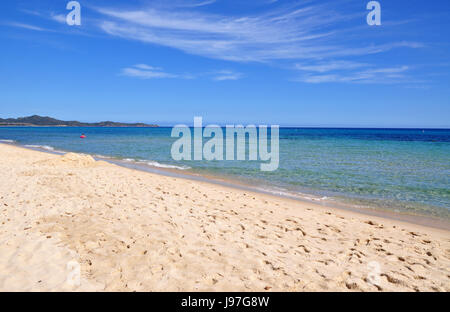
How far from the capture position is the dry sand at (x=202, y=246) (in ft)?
13.4

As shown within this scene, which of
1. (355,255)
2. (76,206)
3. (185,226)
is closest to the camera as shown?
(355,255)

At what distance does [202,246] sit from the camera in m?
5.19

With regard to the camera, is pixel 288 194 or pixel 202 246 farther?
pixel 288 194

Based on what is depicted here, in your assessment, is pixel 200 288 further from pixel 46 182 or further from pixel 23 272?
pixel 46 182

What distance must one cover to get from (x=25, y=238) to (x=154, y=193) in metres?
4.37

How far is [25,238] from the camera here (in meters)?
5.31

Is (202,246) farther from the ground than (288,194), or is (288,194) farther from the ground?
(202,246)

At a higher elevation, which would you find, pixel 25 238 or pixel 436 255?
pixel 25 238

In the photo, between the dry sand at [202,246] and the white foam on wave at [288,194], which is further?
the white foam on wave at [288,194]

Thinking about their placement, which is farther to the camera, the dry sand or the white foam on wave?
the white foam on wave

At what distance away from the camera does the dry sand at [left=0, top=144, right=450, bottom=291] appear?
13.4 feet

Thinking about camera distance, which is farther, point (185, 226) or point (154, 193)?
point (154, 193)
